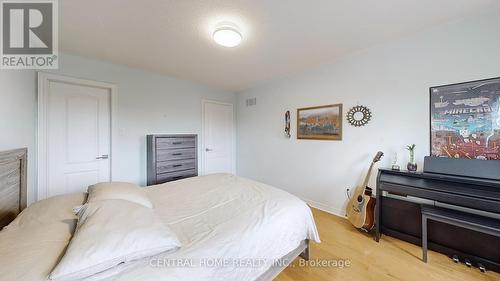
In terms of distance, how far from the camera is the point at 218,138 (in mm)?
4285

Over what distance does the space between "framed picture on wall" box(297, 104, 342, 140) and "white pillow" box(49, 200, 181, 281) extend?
8.57 feet

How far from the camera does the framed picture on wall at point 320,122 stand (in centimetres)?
287

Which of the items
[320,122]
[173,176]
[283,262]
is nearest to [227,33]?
[320,122]

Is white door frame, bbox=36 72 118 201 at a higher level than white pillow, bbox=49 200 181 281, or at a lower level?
higher

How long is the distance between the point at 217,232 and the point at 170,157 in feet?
7.59

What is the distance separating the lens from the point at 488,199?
1556mm

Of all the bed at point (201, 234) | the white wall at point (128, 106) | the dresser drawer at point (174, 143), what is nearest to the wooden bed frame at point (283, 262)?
the bed at point (201, 234)

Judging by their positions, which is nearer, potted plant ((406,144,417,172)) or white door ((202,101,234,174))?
potted plant ((406,144,417,172))

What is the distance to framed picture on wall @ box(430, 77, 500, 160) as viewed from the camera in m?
1.77

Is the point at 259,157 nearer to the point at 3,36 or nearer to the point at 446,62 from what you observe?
the point at 446,62

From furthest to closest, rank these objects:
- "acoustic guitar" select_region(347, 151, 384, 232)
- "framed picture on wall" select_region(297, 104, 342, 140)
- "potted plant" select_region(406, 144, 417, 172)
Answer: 1. "framed picture on wall" select_region(297, 104, 342, 140)
2. "acoustic guitar" select_region(347, 151, 384, 232)
3. "potted plant" select_region(406, 144, 417, 172)

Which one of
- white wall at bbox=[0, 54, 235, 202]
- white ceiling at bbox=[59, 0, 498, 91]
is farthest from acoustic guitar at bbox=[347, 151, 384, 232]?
white wall at bbox=[0, 54, 235, 202]

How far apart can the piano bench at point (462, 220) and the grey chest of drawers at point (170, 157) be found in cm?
312

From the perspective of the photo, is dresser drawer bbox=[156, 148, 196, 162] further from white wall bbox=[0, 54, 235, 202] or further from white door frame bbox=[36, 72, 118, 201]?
white door frame bbox=[36, 72, 118, 201]
